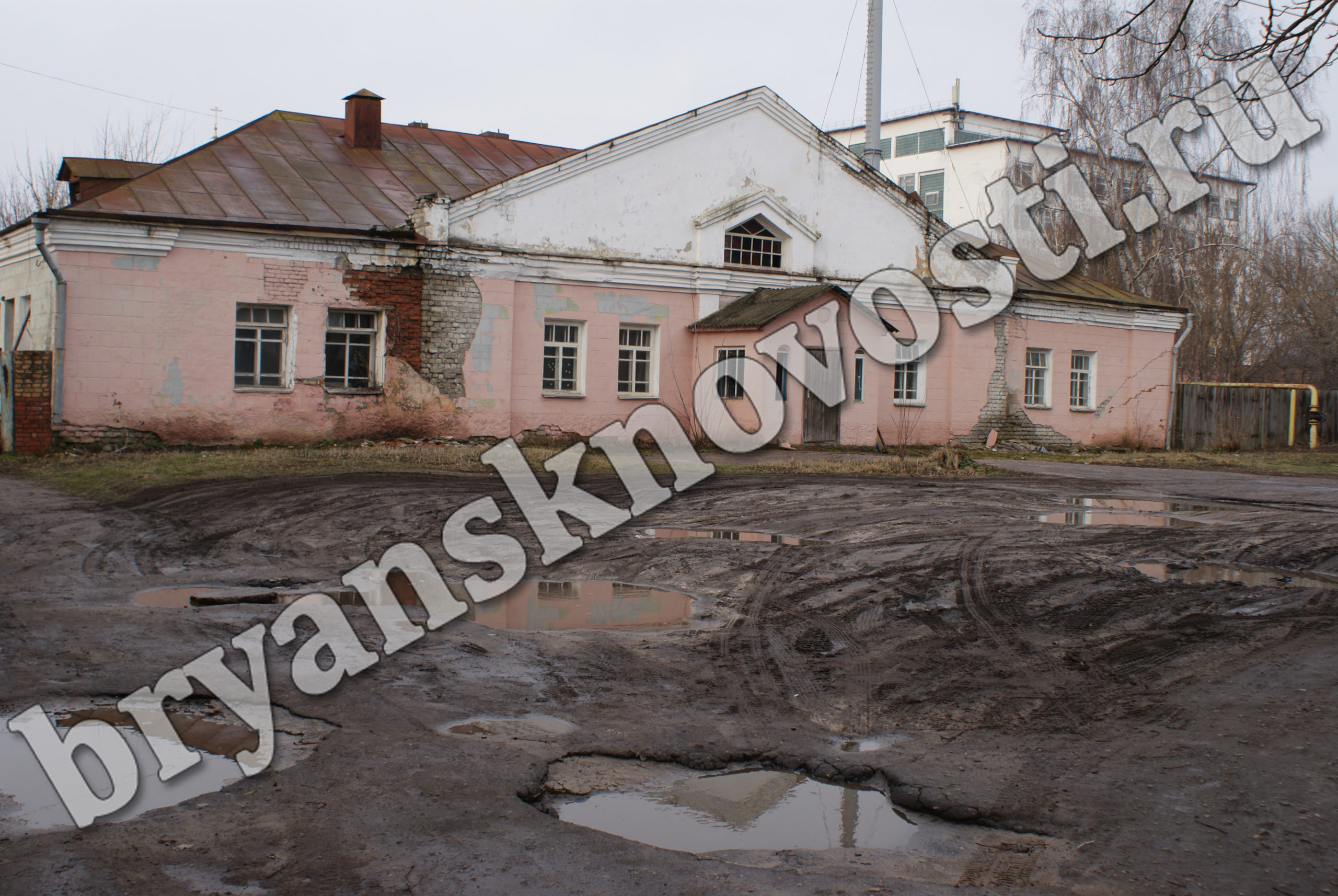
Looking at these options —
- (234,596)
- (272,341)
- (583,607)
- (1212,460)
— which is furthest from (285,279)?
(1212,460)

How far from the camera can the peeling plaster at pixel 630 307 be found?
1845 cm

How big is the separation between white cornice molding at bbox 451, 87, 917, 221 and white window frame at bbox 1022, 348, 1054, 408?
4468 millimetres

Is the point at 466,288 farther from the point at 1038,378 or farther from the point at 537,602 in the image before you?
the point at 1038,378

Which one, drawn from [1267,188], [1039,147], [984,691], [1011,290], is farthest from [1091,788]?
[1039,147]

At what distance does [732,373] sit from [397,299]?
611 cm

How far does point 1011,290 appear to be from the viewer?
72.4 feet

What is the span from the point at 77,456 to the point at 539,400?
7.18 m

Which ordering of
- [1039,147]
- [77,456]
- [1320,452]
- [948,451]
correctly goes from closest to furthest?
[77,456] < [948,451] < [1320,452] < [1039,147]

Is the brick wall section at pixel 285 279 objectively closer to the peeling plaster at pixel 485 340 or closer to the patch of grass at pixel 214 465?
the patch of grass at pixel 214 465

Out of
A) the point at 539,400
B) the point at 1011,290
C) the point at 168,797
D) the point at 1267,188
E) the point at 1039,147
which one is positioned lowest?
the point at 168,797

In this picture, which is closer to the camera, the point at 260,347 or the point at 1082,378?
the point at 260,347

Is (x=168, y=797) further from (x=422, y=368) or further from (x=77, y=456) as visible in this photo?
(x=422, y=368)

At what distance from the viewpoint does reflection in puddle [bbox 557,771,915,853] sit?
3.13 metres

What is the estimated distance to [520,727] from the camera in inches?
159
